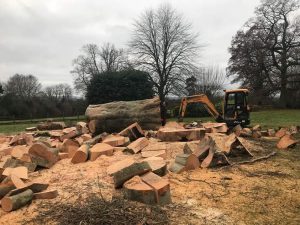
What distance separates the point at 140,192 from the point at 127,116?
658 cm

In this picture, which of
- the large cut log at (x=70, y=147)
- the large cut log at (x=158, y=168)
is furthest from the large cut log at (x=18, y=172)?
the large cut log at (x=158, y=168)

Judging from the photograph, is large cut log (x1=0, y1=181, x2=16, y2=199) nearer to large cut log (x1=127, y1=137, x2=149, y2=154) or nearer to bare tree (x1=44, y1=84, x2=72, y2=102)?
large cut log (x1=127, y1=137, x2=149, y2=154)

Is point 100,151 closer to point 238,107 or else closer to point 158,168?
point 158,168

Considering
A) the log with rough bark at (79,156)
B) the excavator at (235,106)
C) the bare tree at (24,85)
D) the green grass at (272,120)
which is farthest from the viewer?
the bare tree at (24,85)

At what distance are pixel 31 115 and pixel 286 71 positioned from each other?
87.3ft

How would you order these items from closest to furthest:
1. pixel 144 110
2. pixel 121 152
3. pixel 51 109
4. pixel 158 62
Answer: pixel 121 152 → pixel 144 110 → pixel 158 62 → pixel 51 109

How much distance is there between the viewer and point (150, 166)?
538cm

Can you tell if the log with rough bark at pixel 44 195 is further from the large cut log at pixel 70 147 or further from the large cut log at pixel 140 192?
the large cut log at pixel 70 147

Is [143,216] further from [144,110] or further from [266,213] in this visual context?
[144,110]

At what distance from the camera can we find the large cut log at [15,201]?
456 centimetres

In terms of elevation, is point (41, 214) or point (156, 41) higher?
point (156, 41)

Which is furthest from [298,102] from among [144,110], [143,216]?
[143,216]

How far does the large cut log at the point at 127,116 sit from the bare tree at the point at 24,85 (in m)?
48.4

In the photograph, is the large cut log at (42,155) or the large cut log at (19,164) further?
the large cut log at (42,155)
